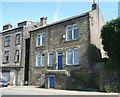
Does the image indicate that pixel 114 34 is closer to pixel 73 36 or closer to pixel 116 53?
pixel 116 53

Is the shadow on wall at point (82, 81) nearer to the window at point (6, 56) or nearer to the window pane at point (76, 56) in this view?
the window pane at point (76, 56)

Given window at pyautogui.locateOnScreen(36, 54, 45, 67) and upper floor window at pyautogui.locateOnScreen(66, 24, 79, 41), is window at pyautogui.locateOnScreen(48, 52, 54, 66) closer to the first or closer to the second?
window at pyautogui.locateOnScreen(36, 54, 45, 67)

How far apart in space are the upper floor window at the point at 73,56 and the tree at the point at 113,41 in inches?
207

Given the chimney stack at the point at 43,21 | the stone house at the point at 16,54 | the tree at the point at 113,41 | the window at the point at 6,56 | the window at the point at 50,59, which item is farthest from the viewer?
the window at the point at 6,56

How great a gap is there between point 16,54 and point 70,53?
12559mm

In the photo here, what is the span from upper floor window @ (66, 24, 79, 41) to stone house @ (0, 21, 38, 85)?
32.3ft

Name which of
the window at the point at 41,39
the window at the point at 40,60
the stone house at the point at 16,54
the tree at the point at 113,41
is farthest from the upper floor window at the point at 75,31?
the stone house at the point at 16,54

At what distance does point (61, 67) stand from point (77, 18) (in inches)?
283

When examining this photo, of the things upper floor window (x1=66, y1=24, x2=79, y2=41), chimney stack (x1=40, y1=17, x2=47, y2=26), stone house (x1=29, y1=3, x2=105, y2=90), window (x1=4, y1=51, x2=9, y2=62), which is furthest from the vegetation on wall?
window (x1=4, y1=51, x2=9, y2=62)

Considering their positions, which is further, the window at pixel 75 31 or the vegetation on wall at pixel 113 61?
the window at pixel 75 31

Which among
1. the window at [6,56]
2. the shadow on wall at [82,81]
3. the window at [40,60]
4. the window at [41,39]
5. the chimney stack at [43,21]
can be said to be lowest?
the shadow on wall at [82,81]

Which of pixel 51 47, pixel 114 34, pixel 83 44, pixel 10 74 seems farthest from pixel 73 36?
pixel 10 74

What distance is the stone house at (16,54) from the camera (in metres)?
39.3

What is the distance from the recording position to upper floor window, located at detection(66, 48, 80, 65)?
3117cm
